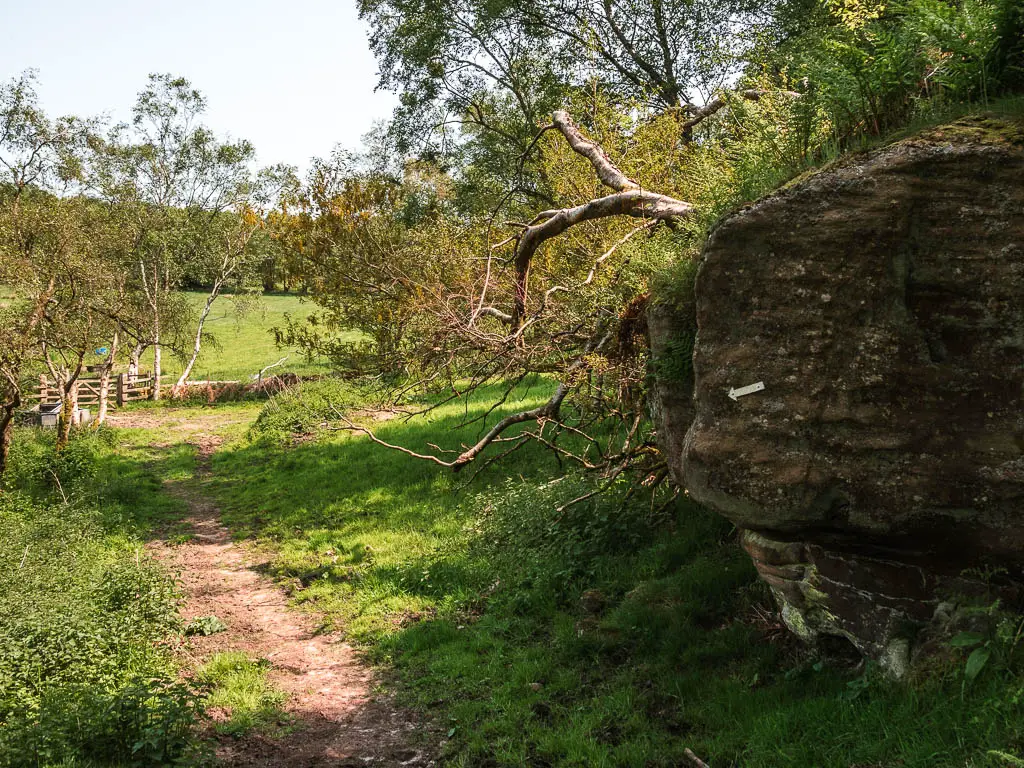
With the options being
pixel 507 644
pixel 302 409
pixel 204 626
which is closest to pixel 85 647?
pixel 204 626

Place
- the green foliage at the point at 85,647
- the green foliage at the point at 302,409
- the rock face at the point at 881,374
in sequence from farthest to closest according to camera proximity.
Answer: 1. the green foliage at the point at 302,409
2. the green foliage at the point at 85,647
3. the rock face at the point at 881,374

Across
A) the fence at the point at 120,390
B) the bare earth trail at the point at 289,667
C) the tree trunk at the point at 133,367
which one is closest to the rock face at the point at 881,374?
the bare earth trail at the point at 289,667

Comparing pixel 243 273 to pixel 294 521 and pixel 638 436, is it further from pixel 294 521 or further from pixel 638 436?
pixel 638 436

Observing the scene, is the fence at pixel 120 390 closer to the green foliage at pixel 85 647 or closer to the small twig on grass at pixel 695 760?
the green foliage at pixel 85 647

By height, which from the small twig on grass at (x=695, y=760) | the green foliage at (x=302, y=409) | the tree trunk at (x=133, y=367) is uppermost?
the tree trunk at (x=133, y=367)

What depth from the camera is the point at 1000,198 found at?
4.05 metres

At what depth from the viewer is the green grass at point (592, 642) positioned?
425 cm

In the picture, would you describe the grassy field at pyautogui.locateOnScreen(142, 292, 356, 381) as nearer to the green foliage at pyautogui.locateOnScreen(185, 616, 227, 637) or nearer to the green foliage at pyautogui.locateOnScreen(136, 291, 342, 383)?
the green foliage at pyautogui.locateOnScreen(136, 291, 342, 383)

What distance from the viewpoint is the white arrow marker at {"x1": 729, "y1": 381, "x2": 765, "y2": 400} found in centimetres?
459

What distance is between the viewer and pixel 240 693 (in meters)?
7.12

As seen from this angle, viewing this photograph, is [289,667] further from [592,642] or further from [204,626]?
[592,642]

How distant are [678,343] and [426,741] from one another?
3865mm

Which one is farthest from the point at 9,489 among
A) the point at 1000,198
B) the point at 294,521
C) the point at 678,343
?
the point at 1000,198

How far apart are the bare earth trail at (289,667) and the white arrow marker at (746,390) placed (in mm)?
3804
